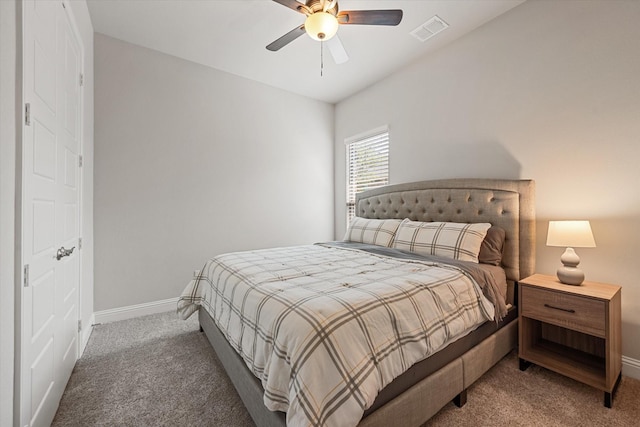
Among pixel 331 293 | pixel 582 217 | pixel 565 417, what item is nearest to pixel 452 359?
pixel 565 417

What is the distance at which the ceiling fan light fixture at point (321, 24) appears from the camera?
1897 millimetres

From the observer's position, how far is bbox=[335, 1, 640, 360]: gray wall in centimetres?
187

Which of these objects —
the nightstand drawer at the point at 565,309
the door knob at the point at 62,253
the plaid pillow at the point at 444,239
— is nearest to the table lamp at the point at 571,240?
the nightstand drawer at the point at 565,309

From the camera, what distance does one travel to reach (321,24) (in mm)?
1910

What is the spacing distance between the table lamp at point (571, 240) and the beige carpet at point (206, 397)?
706mm

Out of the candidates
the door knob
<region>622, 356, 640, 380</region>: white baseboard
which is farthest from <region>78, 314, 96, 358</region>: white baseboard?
<region>622, 356, 640, 380</region>: white baseboard

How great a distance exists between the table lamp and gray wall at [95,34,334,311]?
3102mm

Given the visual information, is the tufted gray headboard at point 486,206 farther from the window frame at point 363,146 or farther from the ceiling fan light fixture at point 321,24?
the ceiling fan light fixture at point 321,24

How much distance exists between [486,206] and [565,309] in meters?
1.01

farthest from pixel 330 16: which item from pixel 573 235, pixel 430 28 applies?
pixel 573 235

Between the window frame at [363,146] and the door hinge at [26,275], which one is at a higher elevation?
the window frame at [363,146]

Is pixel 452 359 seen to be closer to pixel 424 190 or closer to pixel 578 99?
pixel 424 190

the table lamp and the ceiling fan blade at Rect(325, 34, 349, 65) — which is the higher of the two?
the ceiling fan blade at Rect(325, 34, 349, 65)

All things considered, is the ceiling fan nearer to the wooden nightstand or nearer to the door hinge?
the door hinge
